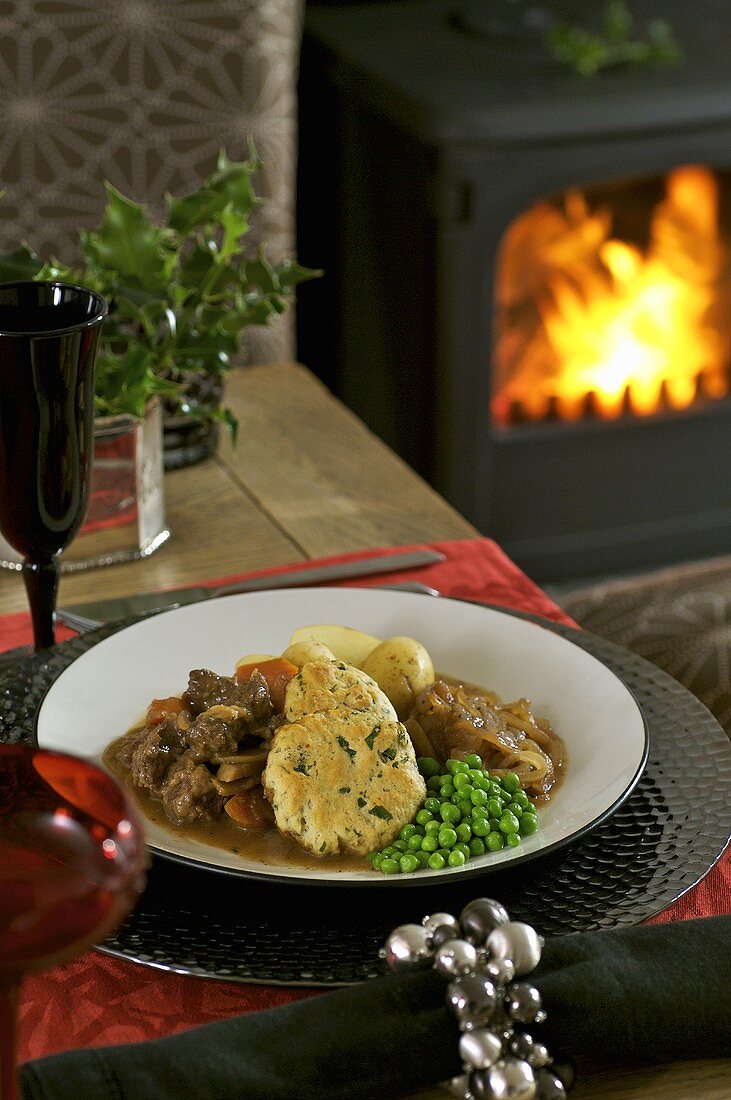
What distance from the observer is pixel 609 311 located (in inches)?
111

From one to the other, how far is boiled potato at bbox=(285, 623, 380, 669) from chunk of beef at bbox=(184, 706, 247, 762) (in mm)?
148

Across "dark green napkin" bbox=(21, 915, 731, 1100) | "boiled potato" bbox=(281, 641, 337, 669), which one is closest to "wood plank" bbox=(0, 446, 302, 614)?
"boiled potato" bbox=(281, 641, 337, 669)

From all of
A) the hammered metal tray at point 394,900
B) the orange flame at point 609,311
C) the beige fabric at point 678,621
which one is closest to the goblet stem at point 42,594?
the hammered metal tray at point 394,900

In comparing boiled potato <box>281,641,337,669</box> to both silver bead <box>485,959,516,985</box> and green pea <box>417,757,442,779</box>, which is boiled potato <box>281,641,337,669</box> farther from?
silver bead <box>485,959,516,985</box>

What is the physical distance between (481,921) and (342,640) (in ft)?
1.18

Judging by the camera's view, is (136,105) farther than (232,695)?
Yes

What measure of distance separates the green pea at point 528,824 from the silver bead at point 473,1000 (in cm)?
17

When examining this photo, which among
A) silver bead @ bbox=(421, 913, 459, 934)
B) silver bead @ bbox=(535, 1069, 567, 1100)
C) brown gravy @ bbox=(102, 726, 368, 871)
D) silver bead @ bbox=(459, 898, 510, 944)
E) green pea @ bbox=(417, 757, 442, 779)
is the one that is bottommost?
silver bead @ bbox=(535, 1069, 567, 1100)

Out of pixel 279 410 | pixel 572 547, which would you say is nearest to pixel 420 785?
pixel 279 410

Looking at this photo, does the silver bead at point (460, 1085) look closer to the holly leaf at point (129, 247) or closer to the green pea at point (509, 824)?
the green pea at point (509, 824)

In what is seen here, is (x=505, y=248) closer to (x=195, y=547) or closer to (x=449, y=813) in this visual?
(x=195, y=547)

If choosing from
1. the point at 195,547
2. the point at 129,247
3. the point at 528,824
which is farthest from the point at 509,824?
the point at 129,247

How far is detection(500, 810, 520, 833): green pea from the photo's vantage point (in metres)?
0.80

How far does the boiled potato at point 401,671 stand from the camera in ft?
3.08
